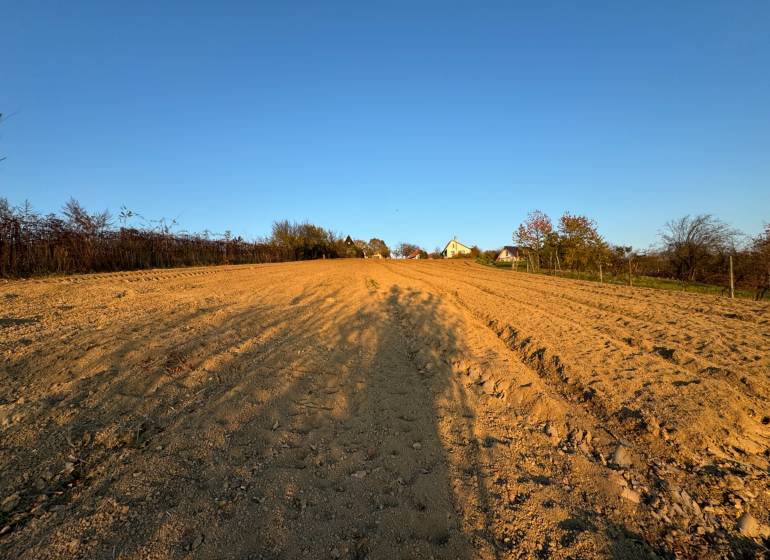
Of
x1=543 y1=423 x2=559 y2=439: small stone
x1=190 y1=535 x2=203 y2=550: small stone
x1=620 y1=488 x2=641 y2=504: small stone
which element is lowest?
x1=620 y1=488 x2=641 y2=504: small stone

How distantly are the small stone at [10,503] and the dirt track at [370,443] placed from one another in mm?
10

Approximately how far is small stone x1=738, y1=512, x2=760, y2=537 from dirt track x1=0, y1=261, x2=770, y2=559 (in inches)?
0.8

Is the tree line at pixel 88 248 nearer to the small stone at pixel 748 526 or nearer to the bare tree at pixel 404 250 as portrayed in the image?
the small stone at pixel 748 526

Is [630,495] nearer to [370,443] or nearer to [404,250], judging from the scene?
[370,443]

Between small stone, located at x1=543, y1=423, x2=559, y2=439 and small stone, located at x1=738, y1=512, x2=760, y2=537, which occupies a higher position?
small stone, located at x1=543, y1=423, x2=559, y2=439

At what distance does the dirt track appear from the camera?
7.68 ft

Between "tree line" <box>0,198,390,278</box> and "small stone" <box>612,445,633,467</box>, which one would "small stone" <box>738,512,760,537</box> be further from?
"tree line" <box>0,198,390,278</box>

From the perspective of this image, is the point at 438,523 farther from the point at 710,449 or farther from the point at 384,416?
the point at 710,449

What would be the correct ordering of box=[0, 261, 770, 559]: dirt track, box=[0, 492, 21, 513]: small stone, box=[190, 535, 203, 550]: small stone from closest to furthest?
box=[190, 535, 203, 550]: small stone < box=[0, 261, 770, 559]: dirt track < box=[0, 492, 21, 513]: small stone

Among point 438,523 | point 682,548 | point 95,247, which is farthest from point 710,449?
point 95,247

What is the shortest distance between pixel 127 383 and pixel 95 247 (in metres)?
18.2

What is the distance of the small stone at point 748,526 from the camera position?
2424mm

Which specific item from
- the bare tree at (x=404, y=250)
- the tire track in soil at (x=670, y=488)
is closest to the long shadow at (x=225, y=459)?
the tire track in soil at (x=670, y=488)

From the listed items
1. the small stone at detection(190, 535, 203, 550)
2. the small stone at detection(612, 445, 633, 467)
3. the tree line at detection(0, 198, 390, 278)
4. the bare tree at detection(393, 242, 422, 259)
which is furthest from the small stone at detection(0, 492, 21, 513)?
the bare tree at detection(393, 242, 422, 259)
